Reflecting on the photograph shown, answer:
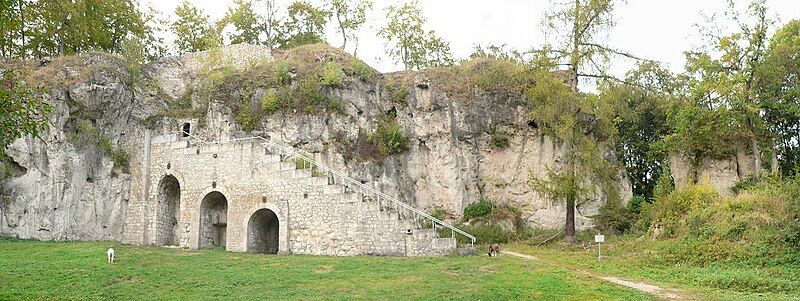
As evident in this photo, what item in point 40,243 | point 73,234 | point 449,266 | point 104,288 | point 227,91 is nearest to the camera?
point 104,288

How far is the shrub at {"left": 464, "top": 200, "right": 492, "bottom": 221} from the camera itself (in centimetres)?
3144

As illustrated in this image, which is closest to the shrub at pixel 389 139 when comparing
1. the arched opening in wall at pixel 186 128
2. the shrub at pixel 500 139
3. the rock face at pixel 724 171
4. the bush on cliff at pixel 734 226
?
the shrub at pixel 500 139

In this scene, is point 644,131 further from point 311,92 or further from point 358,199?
point 358,199

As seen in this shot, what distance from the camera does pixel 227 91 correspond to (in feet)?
105

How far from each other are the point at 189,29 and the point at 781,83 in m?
30.8

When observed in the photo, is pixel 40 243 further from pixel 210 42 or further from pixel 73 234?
pixel 210 42

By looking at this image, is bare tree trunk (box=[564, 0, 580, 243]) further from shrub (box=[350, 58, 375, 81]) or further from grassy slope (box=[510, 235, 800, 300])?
shrub (box=[350, 58, 375, 81])

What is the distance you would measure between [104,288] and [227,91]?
15605 mm

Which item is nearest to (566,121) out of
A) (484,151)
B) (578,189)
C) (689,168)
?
(578,189)

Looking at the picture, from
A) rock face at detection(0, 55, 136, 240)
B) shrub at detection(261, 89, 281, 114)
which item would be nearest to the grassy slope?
shrub at detection(261, 89, 281, 114)

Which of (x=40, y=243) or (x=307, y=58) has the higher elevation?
(x=307, y=58)

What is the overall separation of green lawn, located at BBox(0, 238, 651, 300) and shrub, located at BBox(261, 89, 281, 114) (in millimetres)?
9071

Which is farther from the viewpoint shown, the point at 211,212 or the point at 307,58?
the point at 307,58

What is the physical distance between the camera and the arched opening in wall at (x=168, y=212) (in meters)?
29.6
